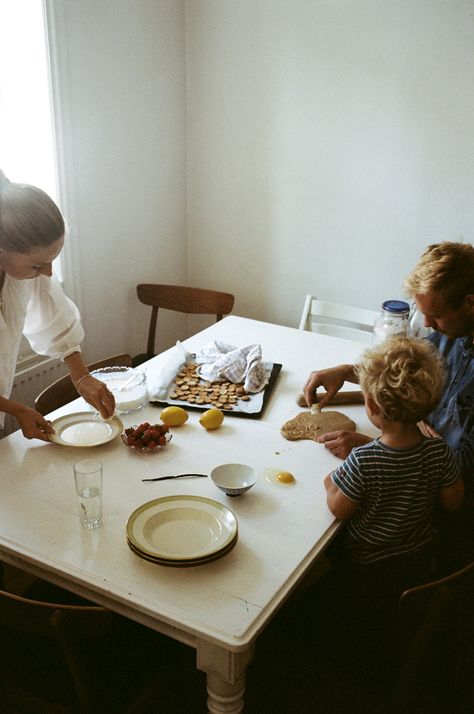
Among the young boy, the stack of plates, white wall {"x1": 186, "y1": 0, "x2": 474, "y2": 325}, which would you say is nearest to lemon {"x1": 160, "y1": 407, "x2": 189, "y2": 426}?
the stack of plates

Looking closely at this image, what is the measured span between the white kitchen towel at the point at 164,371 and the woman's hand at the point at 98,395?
7.4 inches

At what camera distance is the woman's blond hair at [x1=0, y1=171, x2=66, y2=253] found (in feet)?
4.86

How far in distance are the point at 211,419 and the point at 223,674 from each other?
74 centimetres

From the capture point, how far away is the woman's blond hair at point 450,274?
167 cm

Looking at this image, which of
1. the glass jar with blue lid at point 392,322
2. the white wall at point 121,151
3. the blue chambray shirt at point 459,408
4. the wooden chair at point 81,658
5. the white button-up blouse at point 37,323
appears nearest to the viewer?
the wooden chair at point 81,658

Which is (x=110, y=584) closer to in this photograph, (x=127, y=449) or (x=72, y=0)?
(x=127, y=449)

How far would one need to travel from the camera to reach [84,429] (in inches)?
67.4

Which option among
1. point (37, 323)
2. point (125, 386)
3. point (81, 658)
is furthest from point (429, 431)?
point (37, 323)

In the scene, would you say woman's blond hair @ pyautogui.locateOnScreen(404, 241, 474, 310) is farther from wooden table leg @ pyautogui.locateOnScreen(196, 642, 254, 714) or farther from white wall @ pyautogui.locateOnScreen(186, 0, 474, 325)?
white wall @ pyautogui.locateOnScreen(186, 0, 474, 325)

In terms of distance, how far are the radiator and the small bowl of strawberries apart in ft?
3.25

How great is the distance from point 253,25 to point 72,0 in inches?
36.4

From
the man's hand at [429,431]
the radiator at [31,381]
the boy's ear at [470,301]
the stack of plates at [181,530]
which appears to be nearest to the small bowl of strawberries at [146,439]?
the stack of plates at [181,530]

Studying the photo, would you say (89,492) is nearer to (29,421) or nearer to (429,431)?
(29,421)

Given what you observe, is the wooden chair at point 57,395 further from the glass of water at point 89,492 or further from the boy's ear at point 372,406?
the boy's ear at point 372,406
